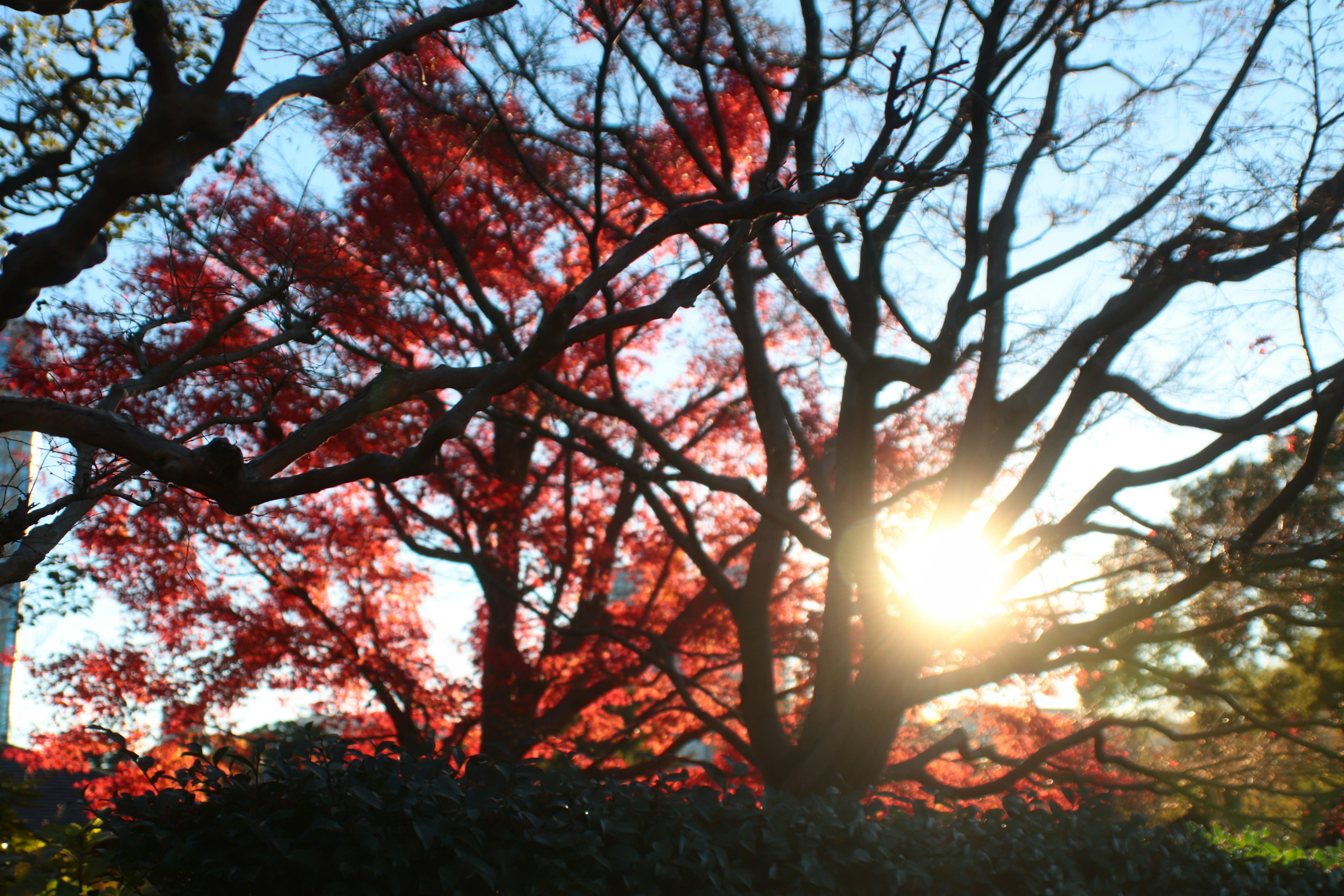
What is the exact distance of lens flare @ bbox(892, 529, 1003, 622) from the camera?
7.06m

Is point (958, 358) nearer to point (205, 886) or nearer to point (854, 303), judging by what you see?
point (854, 303)

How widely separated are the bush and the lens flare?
2222 mm

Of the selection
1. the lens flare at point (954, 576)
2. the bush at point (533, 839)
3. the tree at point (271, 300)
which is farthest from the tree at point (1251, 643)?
the tree at point (271, 300)

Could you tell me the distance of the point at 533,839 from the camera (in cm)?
349

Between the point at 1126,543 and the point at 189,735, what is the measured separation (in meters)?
9.92

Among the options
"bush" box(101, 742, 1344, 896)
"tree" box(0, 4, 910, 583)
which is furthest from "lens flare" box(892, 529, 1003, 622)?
"tree" box(0, 4, 910, 583)

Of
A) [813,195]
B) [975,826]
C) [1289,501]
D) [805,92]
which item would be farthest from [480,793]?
[805,92]

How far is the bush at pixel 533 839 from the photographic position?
3.28 m

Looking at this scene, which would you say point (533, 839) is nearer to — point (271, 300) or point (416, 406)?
point (271, 300)

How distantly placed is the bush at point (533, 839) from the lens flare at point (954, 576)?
7.29ft

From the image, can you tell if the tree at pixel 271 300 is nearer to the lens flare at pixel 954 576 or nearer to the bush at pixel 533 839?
the bush at pixel 533 839

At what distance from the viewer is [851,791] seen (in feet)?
16.3

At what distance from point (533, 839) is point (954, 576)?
15.1ft

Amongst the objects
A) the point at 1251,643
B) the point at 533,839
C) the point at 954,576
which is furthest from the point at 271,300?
the point at 1251,643
